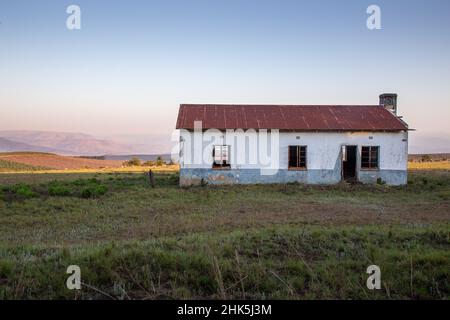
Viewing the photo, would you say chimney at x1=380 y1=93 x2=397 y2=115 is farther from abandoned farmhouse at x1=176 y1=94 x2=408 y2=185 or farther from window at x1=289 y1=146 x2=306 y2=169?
window at x1=289 y1=146 x2=306 y2=169

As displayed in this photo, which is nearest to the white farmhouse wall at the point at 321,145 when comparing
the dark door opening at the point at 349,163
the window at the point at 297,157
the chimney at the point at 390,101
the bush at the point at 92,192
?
the window at the point at 297,157

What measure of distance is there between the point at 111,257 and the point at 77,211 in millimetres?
7193

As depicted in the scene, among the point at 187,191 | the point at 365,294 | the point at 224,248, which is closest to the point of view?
the point at 365,294

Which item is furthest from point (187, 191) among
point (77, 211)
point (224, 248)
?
point (224, 248)

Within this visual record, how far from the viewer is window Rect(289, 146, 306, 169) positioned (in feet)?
61.2

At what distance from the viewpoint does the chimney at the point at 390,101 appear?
70.5 feet

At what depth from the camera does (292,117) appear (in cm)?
1995

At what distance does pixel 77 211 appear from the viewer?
11.6m

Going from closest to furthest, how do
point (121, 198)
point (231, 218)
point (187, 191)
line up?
1. point (231, 218)
2. point (121, 198)
3. point (187, 191)

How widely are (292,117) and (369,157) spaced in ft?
15.3

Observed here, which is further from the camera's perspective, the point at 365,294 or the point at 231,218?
the point at 231,218

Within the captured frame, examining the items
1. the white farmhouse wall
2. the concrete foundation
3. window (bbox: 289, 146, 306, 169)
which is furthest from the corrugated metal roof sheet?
the concrete foundation

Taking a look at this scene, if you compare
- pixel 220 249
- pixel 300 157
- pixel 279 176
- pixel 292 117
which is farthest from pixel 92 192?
pixel 292 117

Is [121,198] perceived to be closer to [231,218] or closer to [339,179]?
[231,218]
